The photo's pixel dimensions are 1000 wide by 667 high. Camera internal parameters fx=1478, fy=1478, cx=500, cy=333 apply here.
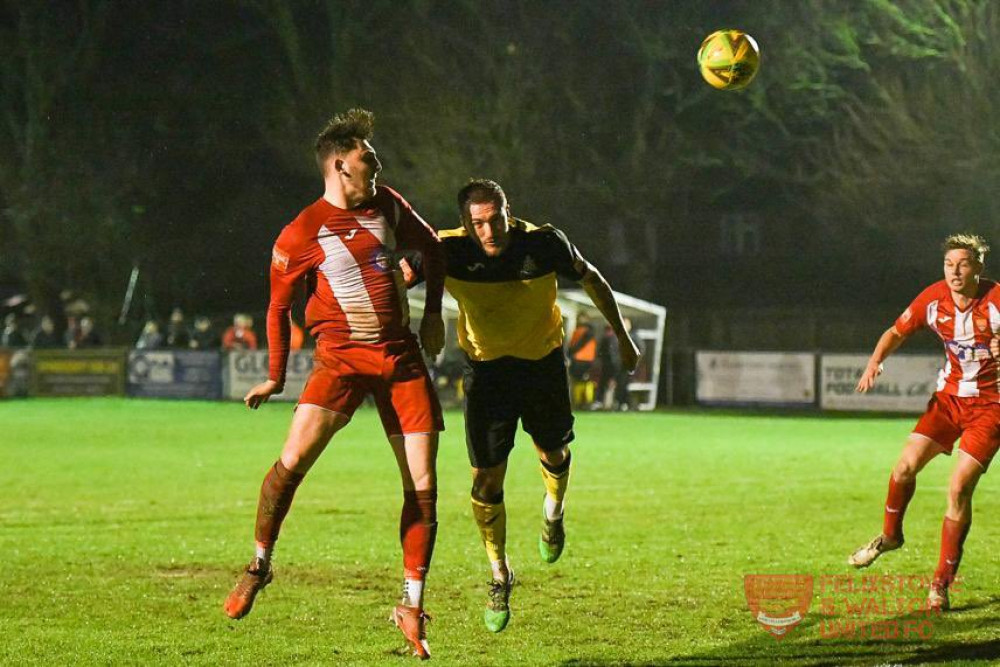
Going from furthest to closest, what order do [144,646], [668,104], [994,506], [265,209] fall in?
[265,209] → [668,104] → [994,506] → [144,646]

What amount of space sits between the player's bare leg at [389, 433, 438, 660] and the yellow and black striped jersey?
112cm

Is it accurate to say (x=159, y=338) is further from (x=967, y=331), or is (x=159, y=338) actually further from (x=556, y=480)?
(x=967, y=331)

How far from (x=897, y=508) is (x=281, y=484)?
437cm

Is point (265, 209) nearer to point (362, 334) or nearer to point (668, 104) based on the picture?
point (668, 104)

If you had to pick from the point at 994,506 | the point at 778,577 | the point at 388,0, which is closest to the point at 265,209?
the point at 388,0

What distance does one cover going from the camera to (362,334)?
24.7 ft

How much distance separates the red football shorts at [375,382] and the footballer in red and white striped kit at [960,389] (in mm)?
3547

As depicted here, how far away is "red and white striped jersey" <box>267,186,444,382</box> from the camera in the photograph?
7.35 metres

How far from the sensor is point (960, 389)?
369 inches

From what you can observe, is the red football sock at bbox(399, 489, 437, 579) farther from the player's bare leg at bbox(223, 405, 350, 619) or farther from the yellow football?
the yellow football

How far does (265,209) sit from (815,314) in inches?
712

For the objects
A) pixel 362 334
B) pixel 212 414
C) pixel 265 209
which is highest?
pixel 265 209

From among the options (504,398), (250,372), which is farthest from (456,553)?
(250,372)

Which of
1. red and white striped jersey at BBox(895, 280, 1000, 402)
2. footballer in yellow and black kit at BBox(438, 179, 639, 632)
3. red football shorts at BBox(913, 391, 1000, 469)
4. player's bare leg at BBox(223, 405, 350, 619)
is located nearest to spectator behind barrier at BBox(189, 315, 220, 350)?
footballer in yellow and black kit at BBox(438, 179, 639, 632)
